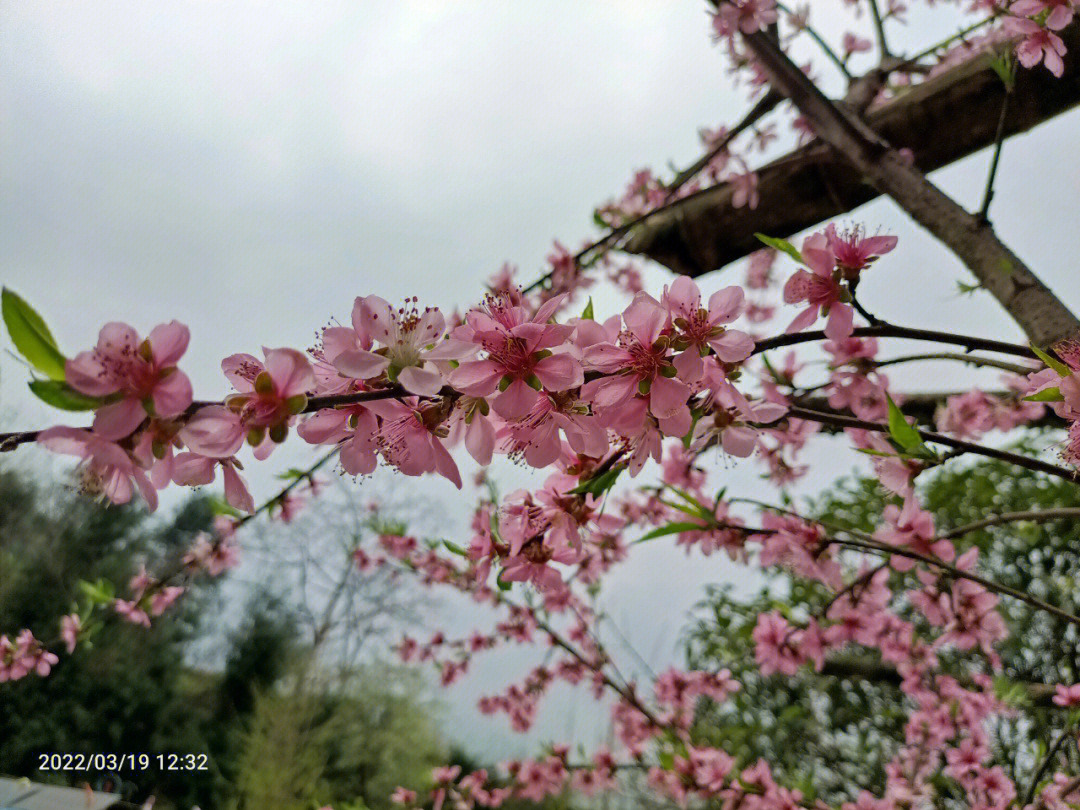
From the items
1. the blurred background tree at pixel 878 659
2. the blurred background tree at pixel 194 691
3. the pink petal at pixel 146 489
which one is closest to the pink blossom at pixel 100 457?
the pink petal at pixel 146 489

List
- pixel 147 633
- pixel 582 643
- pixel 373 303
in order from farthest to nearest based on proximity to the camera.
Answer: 1. pixel 147 633
2. pixel 582 643
3. pixel 373 303

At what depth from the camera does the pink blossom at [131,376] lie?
0.33 metres

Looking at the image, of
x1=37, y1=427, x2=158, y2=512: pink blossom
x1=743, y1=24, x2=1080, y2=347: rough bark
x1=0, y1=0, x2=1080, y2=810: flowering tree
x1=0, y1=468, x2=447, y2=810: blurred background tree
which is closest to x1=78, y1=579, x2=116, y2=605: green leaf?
x1=0, y1=0, x2=1080, y2=810: flowering tree

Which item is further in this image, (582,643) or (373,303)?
(582,643)

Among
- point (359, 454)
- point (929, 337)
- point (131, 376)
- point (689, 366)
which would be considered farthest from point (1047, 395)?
point (131, 376)

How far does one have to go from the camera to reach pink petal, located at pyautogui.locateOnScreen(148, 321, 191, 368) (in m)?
0.35

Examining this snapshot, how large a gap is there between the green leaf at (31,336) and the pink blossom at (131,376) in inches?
0.6

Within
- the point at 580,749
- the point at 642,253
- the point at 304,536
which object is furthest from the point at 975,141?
the point at 304,536

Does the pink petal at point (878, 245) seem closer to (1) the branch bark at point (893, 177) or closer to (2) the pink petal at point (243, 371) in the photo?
(1) the branch bark at point (893, 177)

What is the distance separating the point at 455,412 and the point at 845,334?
0.97ft

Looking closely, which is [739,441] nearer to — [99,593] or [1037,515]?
[1037,515]

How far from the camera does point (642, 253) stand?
4.58ft

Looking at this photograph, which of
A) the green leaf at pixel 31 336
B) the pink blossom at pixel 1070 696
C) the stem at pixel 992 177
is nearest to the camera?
the green leaf at pixel 31 336

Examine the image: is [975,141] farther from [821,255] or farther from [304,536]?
[304,536]
